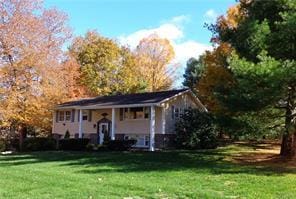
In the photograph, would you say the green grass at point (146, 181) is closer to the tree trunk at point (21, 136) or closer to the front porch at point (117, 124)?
the front porch at point (117, 124)

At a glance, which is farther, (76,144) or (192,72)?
(192,72)

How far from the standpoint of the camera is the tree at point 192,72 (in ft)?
187

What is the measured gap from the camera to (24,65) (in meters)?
36.0

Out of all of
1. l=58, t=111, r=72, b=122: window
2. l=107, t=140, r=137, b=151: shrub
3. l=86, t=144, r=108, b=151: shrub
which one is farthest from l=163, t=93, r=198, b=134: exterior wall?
l=58, t=111, r=72, b=122: window

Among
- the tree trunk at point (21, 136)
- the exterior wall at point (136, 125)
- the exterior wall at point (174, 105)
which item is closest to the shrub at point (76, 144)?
the exterior wall at point (136, 125)

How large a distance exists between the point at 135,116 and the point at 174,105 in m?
3.21

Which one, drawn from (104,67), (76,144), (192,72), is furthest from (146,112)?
(192,72)

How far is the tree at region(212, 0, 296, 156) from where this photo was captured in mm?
17547

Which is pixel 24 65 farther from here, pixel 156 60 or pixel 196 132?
pixel 156 60

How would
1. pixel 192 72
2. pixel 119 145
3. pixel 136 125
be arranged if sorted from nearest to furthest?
pixel 119 145
pixel 136 125
pixel 192 72

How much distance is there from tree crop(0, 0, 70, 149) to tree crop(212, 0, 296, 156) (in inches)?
720

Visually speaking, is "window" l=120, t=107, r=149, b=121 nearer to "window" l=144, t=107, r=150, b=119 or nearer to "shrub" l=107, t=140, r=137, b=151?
"window" l=144, t=107, r=150, b=119

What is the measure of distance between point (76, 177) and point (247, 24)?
9908 millimetres

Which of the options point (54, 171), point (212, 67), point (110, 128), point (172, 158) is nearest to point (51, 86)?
point (110, 128)
